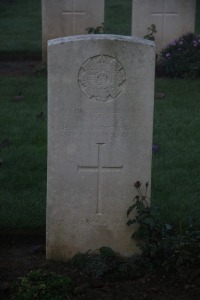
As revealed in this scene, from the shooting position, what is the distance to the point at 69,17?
12.1m

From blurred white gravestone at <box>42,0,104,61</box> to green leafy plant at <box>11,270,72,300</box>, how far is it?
25.1ft

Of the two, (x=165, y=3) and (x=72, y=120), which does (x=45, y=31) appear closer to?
(x=165, y=3)

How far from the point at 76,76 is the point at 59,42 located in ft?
0.77

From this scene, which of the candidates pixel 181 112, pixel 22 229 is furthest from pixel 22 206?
pixel 181 112

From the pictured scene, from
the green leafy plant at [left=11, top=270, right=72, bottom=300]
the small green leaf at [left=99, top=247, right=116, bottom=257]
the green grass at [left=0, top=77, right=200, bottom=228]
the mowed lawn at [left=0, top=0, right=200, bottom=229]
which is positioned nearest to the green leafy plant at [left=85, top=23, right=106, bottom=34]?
the mowed lawn at [left=0, top=0, right=200, bottom=229]

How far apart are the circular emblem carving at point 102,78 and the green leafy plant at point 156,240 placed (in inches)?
23.9

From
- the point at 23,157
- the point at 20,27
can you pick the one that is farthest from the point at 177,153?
the point at 20,27

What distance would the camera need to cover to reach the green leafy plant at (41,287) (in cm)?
462

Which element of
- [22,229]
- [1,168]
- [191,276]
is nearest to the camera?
[191,276]

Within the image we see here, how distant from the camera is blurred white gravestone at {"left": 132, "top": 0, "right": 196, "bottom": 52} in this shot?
460 inches

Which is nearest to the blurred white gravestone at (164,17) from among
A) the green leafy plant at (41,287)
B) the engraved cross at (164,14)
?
the engraved cross at (164,14)

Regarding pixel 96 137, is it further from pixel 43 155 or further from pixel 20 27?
pixel 20 27

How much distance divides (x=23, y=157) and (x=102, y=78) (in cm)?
252

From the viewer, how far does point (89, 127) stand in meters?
4.93
